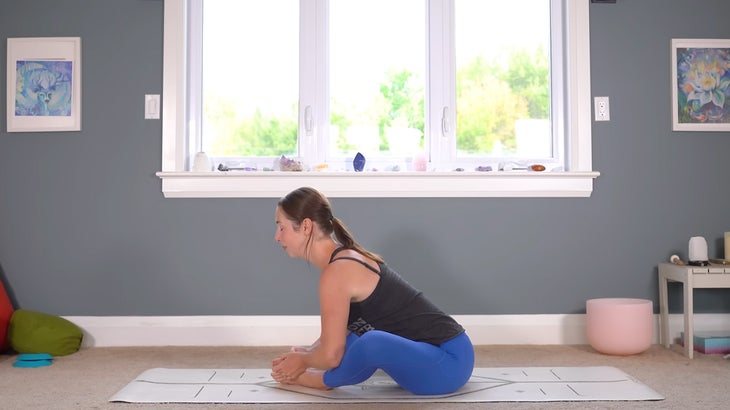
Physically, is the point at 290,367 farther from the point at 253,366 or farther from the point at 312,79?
the point at 312,79

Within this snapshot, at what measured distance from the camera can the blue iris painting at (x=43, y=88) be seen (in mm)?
3537

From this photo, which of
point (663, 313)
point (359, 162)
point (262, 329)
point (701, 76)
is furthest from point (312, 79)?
point (663, 313)

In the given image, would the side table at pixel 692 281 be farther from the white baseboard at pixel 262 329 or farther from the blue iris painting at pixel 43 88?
the blue iris painting at pixel 43 88

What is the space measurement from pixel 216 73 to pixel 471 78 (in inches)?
49.7

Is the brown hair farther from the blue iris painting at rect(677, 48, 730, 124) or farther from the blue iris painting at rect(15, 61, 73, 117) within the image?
the blue iris painting at rect(677, 48, 730, 124)

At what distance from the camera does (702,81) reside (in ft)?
11.8

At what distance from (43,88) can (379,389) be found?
224 cm

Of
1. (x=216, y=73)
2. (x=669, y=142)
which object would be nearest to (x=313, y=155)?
(x=216, y=73)

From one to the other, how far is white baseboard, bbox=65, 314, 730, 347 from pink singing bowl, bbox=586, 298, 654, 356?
308mm

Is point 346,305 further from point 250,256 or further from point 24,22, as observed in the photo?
point 24,22

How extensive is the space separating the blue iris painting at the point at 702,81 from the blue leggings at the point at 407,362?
1995 mm

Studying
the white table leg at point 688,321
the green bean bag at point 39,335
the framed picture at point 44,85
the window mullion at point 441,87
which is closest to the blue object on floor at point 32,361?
the green bean bag at point 39,335

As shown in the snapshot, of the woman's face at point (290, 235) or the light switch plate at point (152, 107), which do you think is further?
the light switch plate at point (152, 107)

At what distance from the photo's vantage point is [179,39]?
11.6ft
